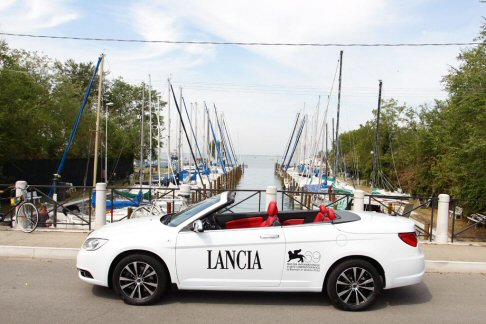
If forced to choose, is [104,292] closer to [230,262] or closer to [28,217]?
[230,262]

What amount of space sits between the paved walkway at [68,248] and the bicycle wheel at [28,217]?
0.15 m

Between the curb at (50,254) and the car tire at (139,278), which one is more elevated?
the car tire at (139,278)

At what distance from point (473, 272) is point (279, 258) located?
15.2 feet

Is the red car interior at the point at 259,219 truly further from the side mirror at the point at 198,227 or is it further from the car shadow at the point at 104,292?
the car shadow at the point at 104,292

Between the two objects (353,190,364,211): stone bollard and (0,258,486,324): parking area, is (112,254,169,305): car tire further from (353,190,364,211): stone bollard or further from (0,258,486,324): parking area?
(353,190,364,211): stone bollard

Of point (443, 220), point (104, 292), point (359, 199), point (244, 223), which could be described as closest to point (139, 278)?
point (104, 292)

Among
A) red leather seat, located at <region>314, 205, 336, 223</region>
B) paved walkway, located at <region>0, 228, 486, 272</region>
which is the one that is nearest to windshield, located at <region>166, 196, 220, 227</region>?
red leather seat, located at <region>314, 205, 336, 223</region>

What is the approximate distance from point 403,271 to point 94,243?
4.22 metres

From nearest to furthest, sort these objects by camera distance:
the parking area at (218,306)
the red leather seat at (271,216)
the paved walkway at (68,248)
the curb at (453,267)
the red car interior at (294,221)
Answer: the parking area at (218,306) < the red leather seat at (271,216) < the red car interior at (294,221) < the curb at (453,267) < the paved walkway at (68,248)

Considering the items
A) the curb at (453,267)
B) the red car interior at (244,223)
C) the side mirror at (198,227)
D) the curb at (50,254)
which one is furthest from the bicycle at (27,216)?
the curb at (453,267)

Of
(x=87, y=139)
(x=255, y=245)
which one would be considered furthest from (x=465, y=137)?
(x=87, y=139)

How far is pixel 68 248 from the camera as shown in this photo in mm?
8688

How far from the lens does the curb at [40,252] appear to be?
8555mm

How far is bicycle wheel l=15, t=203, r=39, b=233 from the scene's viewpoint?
10.3m
